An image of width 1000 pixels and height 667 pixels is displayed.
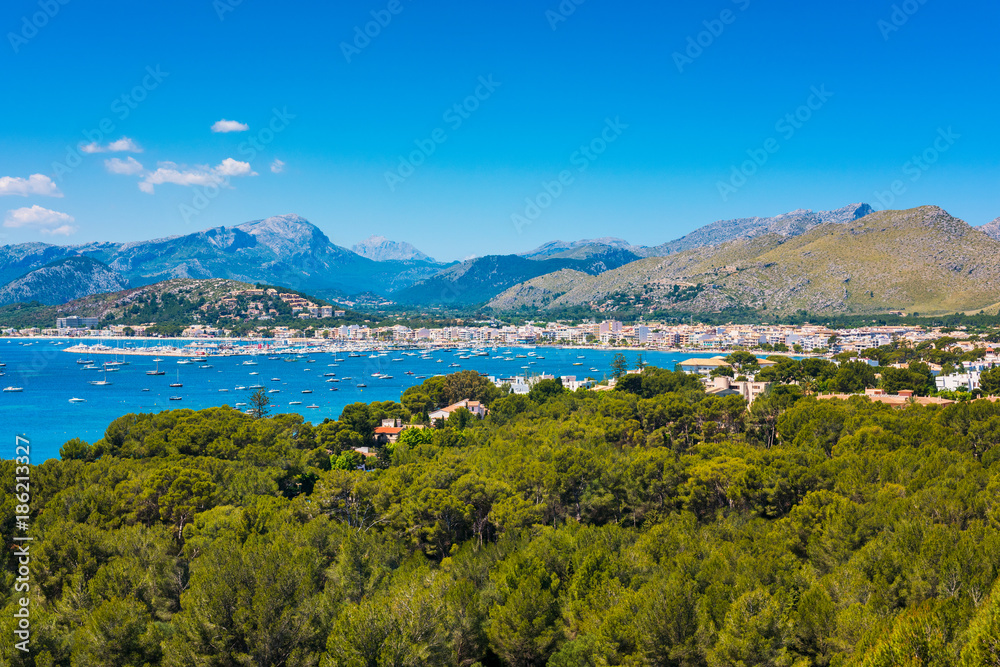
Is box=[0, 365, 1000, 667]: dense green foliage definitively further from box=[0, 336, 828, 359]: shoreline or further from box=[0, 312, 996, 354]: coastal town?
box=[0, 312, 996, 354]: coastal town

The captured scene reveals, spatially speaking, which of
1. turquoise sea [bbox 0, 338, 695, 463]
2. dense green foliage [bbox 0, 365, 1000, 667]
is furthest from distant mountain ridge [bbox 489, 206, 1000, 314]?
dense green foliage [bbox 0, 365, 1000, 667]

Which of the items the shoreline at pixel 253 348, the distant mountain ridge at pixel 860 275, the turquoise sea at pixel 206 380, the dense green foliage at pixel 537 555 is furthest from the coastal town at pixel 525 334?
the dense green foliage at pixel 537 555

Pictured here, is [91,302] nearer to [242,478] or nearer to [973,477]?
[242,478]

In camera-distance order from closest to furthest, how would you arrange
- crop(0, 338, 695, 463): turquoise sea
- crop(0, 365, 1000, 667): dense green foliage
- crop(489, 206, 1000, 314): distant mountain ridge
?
crop(0, 365, 1000, 667): dense green foliage → crop(0, 338, 695, 463): turquoise sea → crop(489, 206, 1000, 314): distant mountain ridge

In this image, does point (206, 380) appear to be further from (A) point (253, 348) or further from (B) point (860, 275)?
(B) point (860, 275)

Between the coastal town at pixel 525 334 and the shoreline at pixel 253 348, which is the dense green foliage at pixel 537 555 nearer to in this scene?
the shoreline at pixel 253 348

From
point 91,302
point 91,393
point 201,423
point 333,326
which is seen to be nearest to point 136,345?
point 333,326
